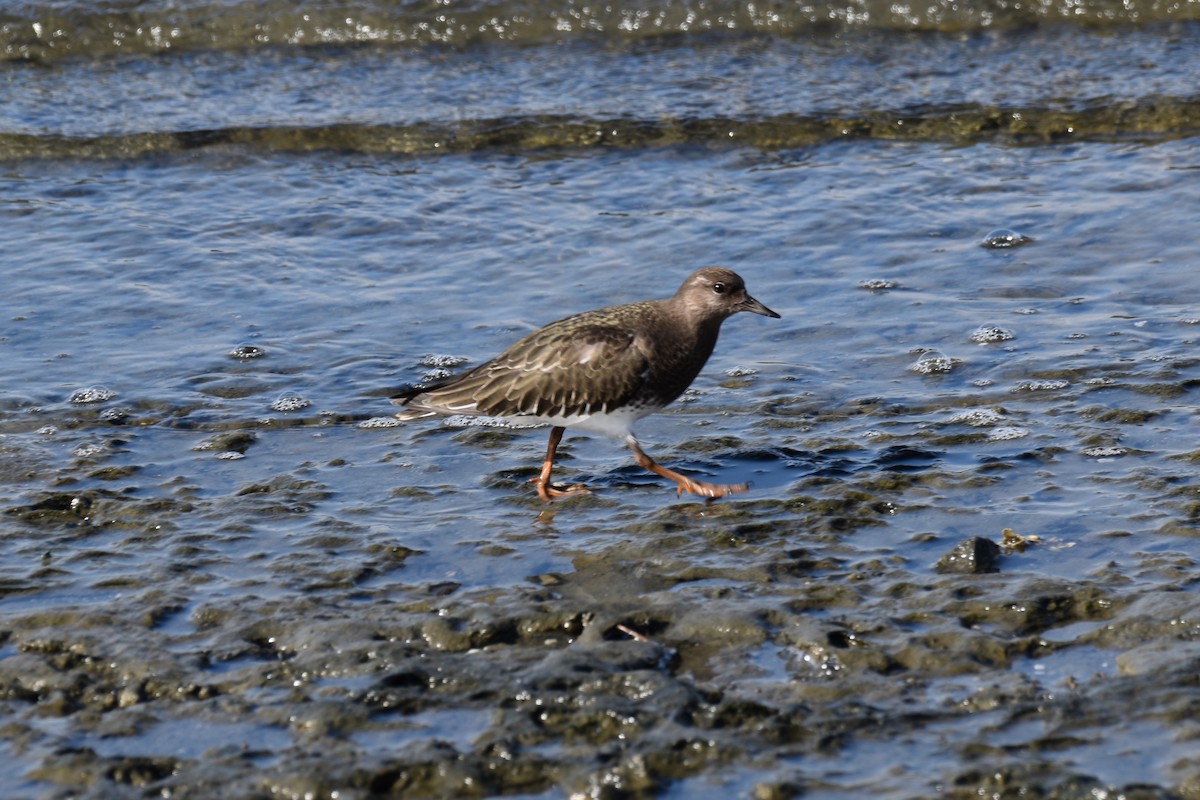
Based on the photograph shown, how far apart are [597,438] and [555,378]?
0.88 meters

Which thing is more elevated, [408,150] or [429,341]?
[408,150]

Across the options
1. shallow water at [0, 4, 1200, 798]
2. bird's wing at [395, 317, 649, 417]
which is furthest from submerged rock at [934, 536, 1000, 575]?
bird's wing at [395, 317, 649, 417]

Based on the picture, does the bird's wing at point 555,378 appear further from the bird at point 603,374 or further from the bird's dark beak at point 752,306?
the bird's dark beak at point 752,306

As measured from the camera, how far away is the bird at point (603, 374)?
612cm

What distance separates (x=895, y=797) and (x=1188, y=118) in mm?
7913

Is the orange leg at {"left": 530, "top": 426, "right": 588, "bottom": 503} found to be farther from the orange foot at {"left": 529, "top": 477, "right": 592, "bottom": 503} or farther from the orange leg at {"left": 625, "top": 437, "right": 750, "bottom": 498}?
the orange leg at {"left": 625, "top": 437, "right": 750, "bottom": 498}

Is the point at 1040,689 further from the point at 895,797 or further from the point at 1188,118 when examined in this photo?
the point at 1188,118

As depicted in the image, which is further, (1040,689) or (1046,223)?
(1046,223)

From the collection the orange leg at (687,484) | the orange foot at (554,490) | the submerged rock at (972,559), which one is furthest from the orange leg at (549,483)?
the submerged rock at (972,559)

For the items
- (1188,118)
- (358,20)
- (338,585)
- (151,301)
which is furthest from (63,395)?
(1188,118)

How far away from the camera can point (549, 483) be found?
6160 mm

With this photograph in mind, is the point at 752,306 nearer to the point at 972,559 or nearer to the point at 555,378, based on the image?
the point at 555,378

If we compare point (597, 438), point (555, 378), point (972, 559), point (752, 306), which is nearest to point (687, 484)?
point (555, 378)

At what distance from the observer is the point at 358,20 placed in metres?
12.9
